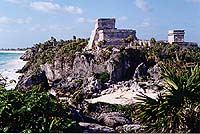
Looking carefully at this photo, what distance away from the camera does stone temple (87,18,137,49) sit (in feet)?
81.9

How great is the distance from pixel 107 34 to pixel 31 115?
21.8 metres

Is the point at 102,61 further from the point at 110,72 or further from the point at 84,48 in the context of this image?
the point at 84,48

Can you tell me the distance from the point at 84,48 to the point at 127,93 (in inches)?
315

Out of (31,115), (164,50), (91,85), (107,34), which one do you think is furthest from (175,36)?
(31,115)

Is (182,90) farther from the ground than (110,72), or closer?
farther from the ground

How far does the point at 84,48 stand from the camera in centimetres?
2611

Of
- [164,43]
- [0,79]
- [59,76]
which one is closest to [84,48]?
[59,76]

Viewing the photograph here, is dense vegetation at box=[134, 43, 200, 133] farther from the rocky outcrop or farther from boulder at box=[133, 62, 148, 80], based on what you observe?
the rocky outcrop

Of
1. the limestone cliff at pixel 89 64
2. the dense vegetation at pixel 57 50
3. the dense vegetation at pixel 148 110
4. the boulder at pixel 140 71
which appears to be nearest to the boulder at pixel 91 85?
the limestone cliff at pixel 89 64

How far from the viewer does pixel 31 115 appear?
12.7 ft

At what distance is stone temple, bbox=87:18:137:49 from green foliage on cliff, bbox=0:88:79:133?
20.5m

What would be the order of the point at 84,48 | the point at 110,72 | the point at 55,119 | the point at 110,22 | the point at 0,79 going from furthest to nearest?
the point at 84,48, the point at 110,22, the point at 110,72, the point at 0,79, the point at 55,119

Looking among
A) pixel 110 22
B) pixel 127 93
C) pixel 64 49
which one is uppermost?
pixel 110 22

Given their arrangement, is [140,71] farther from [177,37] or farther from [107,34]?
[107,34]
